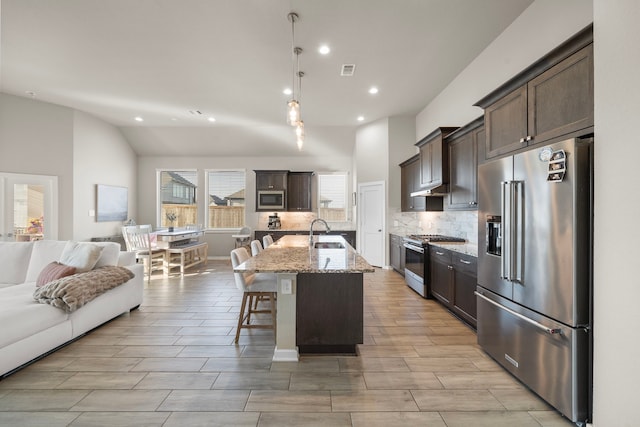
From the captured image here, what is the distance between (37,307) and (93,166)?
16.3 ft

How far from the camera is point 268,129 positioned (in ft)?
22.4

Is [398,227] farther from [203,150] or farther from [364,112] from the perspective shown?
[203,150]

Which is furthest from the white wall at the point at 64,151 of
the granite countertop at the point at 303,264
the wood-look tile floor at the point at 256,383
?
the granite countertop at the point at 303,264

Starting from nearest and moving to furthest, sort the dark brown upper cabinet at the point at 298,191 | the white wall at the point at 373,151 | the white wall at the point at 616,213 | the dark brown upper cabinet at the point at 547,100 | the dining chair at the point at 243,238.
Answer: the white wall at the point at 616,213 < the dark brown upper cabinet at the point at 547,100 < the white wall at the point at 373,151 < the dining chair at the point at 243,238 < the dark brown upper cabinet at the point at 298,191

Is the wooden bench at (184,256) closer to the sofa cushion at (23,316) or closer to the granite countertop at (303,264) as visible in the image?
the sofa cushion at (23,316)

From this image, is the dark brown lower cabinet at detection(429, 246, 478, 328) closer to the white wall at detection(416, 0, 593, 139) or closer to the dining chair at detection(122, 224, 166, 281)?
the white wall at detection(416, 0, 593, 139)

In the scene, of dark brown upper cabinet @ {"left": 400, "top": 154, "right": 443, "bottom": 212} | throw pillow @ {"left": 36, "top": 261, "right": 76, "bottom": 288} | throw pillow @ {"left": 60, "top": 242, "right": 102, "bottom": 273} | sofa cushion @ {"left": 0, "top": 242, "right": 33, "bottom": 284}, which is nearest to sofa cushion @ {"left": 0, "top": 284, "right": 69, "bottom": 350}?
throw pillow @ {"left": 36, "top": 261, "right": 76, "bottom": 288}

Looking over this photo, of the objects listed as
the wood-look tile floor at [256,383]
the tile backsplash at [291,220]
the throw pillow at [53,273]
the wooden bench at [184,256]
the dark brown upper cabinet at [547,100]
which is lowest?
the wood-look tile floor at [256,383]

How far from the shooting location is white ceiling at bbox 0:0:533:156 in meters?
2.81

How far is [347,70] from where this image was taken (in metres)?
4.00

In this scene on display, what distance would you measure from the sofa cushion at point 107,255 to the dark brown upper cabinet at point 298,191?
4472 mm

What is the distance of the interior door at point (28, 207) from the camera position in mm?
4969

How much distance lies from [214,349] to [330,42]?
361cm

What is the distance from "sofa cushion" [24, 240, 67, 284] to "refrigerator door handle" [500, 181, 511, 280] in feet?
14.9
